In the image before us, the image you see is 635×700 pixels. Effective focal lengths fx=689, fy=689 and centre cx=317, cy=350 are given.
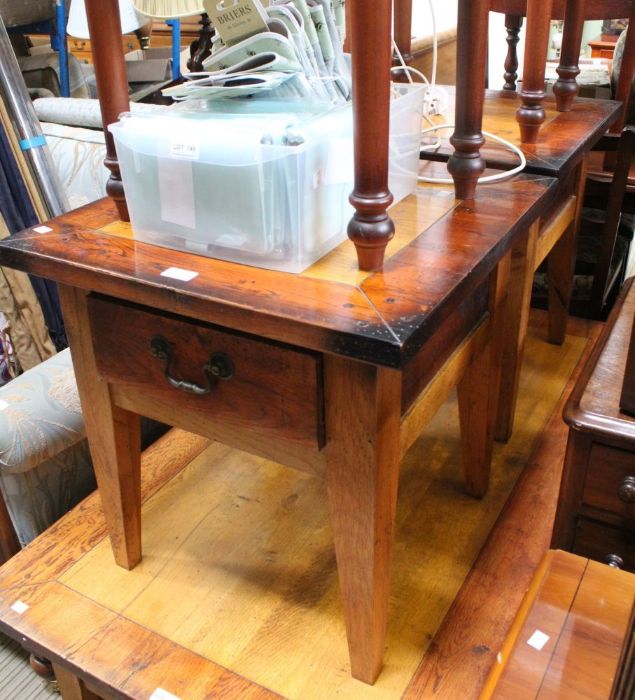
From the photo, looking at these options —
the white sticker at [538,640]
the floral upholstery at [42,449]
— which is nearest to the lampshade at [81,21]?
the floral upholstery at [42,449]

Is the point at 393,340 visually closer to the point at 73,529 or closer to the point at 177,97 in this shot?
the point at 177,97

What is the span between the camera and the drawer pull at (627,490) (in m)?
0.87

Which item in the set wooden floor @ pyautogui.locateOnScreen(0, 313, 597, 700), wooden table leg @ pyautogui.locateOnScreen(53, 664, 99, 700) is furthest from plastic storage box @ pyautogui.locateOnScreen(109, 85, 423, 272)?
wooden table leg @ pyautogui.locateOnScreen(53, 664, 99, 700)

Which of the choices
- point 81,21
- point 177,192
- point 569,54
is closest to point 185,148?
point 177,192

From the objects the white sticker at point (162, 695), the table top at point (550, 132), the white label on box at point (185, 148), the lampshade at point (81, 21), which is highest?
the white label on box at point (185, 148)

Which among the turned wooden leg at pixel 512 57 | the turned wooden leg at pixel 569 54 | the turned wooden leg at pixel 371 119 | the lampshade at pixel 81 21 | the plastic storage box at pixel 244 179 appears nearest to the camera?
the turned wooden leg at pixel 371 119

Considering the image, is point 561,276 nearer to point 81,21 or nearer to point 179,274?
point 179,274

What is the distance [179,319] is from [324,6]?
0.50m

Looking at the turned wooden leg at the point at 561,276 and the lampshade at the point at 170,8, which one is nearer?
the lampshade at the point at 170,8

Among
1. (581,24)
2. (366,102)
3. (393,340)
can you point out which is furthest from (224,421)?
(581,24)

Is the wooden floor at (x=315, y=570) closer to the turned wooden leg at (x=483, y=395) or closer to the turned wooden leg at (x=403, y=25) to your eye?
the turned wooden leg at (x=483, y=395)

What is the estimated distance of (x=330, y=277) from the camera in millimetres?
779

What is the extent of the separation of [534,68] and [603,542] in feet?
2.46

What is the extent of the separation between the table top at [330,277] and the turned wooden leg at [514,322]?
0.61 ft
